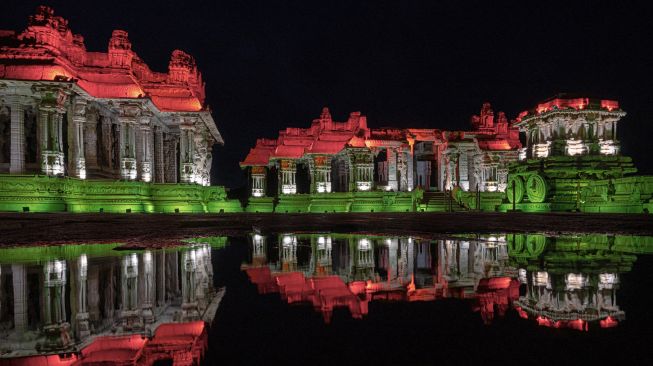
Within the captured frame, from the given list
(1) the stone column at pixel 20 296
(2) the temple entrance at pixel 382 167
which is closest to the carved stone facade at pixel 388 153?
(2) the temple entrance at pixel 382 167

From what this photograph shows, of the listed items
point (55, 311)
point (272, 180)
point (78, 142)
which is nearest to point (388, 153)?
point (272, 180)

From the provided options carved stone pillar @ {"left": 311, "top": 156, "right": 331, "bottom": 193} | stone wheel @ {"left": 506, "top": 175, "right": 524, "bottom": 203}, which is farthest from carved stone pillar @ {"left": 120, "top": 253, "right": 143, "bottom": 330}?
carved stone pillar @ {"left": 311, "top": 156, "right": 331, "bottom": 193}

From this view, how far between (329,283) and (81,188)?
1883cm

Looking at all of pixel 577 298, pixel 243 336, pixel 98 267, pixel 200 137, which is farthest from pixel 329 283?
pixel 200 137

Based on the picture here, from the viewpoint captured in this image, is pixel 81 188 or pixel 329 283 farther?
pixel 81 188

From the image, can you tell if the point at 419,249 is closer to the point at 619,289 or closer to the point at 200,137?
the point at 619,289

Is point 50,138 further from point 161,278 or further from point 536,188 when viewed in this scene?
point 536,188

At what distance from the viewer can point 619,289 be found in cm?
258

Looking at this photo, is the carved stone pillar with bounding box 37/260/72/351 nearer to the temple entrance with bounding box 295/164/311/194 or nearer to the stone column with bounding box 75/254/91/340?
the stone column with bounding box 75/254/91/340

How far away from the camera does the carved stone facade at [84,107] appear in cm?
1702

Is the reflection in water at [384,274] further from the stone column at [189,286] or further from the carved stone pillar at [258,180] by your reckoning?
the carved stone pillar at [258,180]

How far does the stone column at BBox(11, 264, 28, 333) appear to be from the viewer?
2078mm

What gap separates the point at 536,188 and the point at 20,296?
81.5ft

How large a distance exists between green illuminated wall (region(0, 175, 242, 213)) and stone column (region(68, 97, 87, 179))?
114 cm
